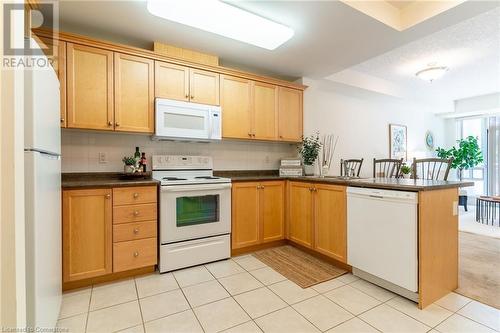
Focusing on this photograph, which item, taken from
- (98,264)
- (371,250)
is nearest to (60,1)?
(98,264)

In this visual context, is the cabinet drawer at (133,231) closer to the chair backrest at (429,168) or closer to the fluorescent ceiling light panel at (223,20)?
the fluorescent ceiling light panel at (223,20)

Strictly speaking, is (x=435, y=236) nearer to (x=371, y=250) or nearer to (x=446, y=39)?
(x=371, y=250)

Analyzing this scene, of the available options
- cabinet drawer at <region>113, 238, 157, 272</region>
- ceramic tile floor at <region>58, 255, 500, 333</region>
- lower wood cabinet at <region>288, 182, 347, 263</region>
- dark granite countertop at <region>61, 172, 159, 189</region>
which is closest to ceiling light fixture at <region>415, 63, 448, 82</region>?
lower wood cabinet at <region>288, 182, 347, 263</region>

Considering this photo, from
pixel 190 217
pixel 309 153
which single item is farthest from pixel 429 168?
pixel 190 217

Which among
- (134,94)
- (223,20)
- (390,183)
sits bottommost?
(390,183)

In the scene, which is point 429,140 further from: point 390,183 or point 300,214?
point 390,183

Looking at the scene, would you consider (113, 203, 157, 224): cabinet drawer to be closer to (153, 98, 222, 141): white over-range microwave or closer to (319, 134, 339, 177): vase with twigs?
(153, 98, 222, 141): white over-range microwave

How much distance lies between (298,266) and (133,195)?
183cm

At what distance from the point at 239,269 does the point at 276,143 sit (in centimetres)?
200

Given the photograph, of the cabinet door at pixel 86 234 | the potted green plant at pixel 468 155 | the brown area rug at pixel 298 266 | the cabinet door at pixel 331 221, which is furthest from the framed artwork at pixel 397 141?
the cabinet door at pixel 86 234

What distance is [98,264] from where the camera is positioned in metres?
2.12

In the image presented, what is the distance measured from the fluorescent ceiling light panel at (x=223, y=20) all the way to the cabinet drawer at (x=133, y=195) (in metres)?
1.58

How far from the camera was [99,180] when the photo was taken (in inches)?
92.4

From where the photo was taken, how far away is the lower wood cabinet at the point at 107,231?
2.02 m
